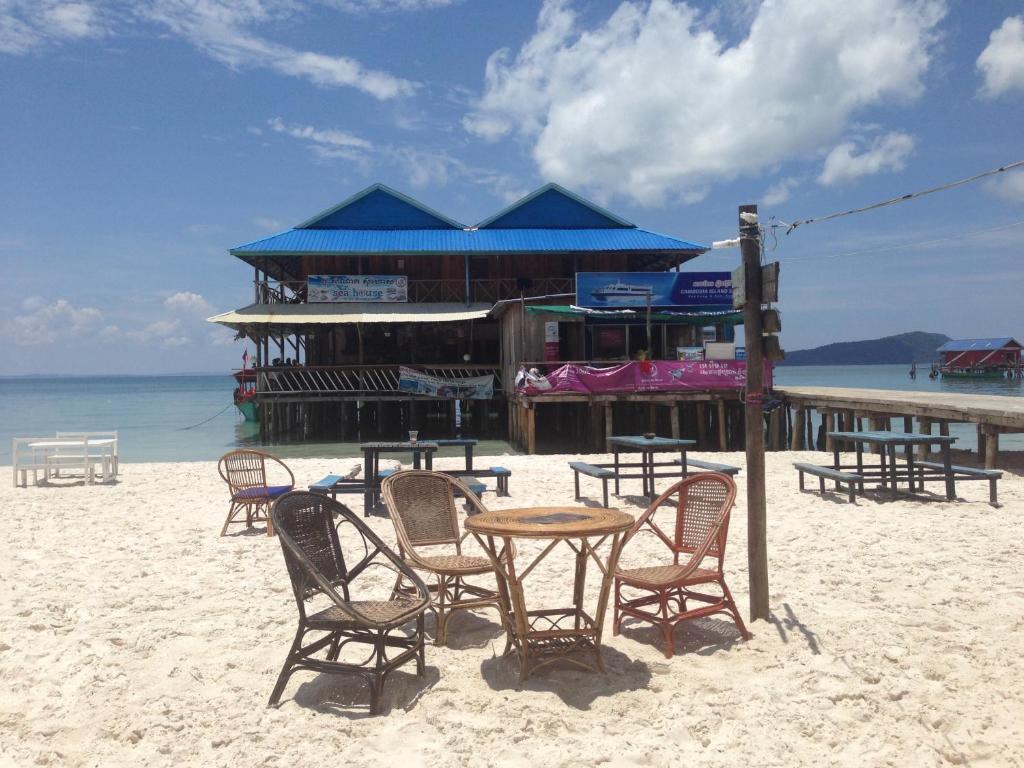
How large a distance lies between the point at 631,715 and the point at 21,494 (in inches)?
407

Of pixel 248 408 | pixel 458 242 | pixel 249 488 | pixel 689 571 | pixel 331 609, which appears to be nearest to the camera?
→ pixel 331 609

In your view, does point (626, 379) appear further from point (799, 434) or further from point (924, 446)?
point (924, 446)

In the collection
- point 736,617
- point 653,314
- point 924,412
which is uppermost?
point 653,314

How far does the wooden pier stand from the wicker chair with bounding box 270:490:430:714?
11660mm

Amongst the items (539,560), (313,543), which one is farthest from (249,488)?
(539,560)

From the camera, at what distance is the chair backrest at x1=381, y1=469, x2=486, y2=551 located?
5.22 m

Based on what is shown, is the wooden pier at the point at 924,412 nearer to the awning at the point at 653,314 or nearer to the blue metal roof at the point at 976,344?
the awning at the point at 653,314

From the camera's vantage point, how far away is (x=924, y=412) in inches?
582

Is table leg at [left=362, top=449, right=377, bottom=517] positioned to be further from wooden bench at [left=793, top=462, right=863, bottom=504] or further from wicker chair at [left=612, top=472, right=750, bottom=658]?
wooden bench at [left=793, top=462, right=863, bottom=504]

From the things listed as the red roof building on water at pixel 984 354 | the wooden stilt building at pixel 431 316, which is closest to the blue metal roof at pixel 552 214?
the wooden stilt building at pixel 431 316

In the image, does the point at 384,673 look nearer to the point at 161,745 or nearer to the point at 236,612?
the point at 161,745

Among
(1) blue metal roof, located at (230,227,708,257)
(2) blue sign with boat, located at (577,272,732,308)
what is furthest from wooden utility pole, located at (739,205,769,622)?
(1) blue metal roof, located at (230,227,708,257)

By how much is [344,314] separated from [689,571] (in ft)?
73.8

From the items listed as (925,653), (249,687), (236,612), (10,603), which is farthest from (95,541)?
(925,653)
